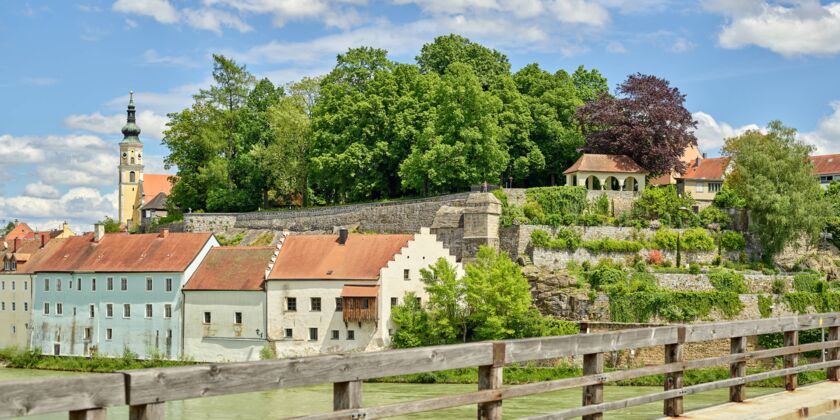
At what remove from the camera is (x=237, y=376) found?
530cm

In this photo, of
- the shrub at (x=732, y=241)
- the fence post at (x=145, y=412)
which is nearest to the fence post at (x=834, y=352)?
the fence post at (x=145, y=412)

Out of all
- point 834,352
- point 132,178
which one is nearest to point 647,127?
point 834,352

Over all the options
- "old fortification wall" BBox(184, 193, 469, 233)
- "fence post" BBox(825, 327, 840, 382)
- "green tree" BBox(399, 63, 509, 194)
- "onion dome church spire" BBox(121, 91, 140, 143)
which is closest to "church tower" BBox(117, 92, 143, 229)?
"onion dome church spire" BBox(121, 91, 140, 143)

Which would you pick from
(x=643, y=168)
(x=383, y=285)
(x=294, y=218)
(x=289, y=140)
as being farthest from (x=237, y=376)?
(x=289, y=140)

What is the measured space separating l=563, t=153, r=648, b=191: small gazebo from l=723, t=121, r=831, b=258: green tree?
5374 millimetres

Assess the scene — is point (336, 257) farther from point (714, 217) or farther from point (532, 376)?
point (714, 217)

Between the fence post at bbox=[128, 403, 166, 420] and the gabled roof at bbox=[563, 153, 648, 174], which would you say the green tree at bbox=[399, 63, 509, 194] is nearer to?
the gabled roof at bbox=[563, 153, 648, 174]

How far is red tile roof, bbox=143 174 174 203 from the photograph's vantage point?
99250 millimetres

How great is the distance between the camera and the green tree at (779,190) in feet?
155

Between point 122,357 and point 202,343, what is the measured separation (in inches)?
195

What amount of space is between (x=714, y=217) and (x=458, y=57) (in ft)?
70.0

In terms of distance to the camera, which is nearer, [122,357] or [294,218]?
[122,357]

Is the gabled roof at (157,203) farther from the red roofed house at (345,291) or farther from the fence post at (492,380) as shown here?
the fence post at (492,380)

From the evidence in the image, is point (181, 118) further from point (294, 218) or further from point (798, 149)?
point (798, 149)
